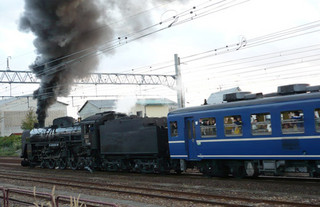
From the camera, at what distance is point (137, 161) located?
66.6 feet

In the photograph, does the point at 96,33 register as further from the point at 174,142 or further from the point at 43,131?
the point at 174,142

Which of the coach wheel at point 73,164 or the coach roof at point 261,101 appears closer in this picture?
the coach roof at point 261,101

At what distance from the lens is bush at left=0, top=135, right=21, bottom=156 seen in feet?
174

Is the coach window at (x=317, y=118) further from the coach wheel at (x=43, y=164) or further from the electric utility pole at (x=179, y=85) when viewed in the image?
the coach wheel at (x=43, y=164)

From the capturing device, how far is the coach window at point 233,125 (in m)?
14.7

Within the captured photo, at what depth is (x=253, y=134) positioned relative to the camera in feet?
46.6

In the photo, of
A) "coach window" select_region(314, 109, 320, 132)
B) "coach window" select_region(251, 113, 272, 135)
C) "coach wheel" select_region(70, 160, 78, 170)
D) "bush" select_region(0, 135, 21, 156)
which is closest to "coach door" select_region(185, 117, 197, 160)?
"coach window" select_region(251, 113, 272, 135)

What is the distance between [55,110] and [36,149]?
5336 cm

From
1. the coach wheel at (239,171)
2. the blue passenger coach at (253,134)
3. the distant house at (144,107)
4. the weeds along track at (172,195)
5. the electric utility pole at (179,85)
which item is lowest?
the weeds along track at (172,195)

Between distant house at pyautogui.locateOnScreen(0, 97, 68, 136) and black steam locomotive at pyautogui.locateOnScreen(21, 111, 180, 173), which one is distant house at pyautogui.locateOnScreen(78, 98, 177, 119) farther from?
black steam locomotive at pyautogui.locateOnScreen(21, 111, 180, 173)

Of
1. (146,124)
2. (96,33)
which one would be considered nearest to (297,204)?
(146,124)

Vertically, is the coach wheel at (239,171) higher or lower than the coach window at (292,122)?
lower

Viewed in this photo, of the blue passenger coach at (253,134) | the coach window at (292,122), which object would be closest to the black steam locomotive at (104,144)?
the blue passenger coach at (253,134)

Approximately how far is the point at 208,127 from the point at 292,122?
12.4 feet
